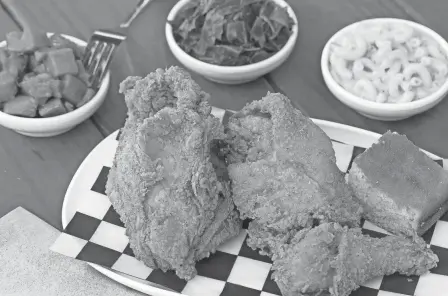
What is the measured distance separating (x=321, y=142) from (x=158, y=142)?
710 millimetres

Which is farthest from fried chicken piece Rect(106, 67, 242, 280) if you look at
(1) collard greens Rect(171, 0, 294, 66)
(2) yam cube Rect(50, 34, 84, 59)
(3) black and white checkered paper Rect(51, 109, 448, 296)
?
(2) yam cube Rect(50, 34, 84, 59)

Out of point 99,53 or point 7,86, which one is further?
point 99,53

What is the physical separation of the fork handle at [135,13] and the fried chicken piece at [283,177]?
5.45 feet

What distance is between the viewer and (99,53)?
3549 mm

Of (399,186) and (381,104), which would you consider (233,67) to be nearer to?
(381,104)

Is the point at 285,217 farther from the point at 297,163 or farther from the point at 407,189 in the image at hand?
the point at 407,189

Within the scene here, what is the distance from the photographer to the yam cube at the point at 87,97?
11.0 feet

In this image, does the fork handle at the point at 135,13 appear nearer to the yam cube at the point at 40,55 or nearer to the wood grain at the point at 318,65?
the yam cube at the point at 40,55

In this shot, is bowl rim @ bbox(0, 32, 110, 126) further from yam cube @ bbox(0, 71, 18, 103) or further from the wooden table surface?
the wooden table surface

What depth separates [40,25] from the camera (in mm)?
4016

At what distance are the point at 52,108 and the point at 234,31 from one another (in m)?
1.11

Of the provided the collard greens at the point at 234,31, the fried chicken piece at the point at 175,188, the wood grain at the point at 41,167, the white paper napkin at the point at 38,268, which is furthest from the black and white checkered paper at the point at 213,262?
the collard greens at the point at 234,31

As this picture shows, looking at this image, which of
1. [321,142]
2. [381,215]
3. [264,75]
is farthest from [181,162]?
[264,75]

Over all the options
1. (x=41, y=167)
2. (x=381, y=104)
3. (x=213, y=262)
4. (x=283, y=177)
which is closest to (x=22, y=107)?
(x=41, y=167)
